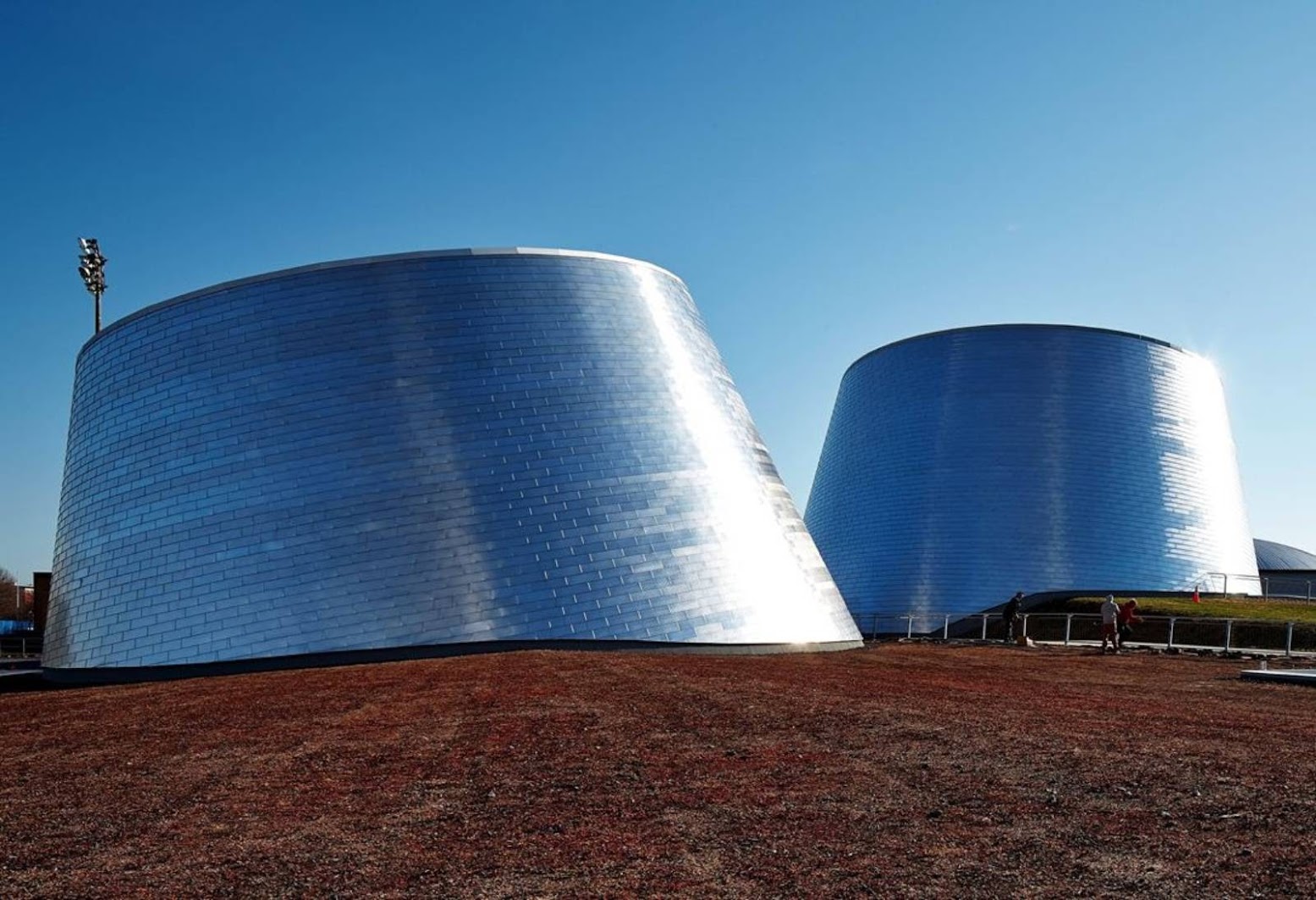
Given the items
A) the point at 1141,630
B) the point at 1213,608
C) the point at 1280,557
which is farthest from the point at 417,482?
the point at 1280,557

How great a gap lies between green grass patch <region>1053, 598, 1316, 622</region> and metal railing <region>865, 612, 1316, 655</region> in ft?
4.41

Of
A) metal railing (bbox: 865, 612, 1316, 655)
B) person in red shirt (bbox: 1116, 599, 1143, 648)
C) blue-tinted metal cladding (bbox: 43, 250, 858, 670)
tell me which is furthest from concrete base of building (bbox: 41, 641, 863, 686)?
metal railing (bbox: 865, 612, 1316, 655)

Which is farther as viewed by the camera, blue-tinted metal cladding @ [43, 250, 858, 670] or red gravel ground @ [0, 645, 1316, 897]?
blue-tinted metal cladding @ [43, 250, 858, 670]

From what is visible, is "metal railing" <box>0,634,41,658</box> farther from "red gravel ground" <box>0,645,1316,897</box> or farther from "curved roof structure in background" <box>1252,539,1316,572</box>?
"curved roof structure in background" <box>1252,539,1316,572</box>

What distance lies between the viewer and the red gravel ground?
18.6 feet

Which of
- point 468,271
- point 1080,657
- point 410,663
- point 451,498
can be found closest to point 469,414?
point 451,498

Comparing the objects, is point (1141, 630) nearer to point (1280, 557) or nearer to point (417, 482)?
point (417, 482)

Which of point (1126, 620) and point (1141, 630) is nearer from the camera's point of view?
point (1126, 620)

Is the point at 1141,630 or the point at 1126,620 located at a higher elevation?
the point at 1126,620

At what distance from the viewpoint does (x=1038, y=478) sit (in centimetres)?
3719

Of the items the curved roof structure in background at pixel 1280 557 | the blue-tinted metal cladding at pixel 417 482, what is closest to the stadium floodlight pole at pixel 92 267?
the blue-tinted metal cladding at pixel 417 482

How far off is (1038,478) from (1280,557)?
42.7m

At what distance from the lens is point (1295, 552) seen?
7131 centimetres

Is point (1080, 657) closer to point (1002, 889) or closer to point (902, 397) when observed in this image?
point (1002, 889)
